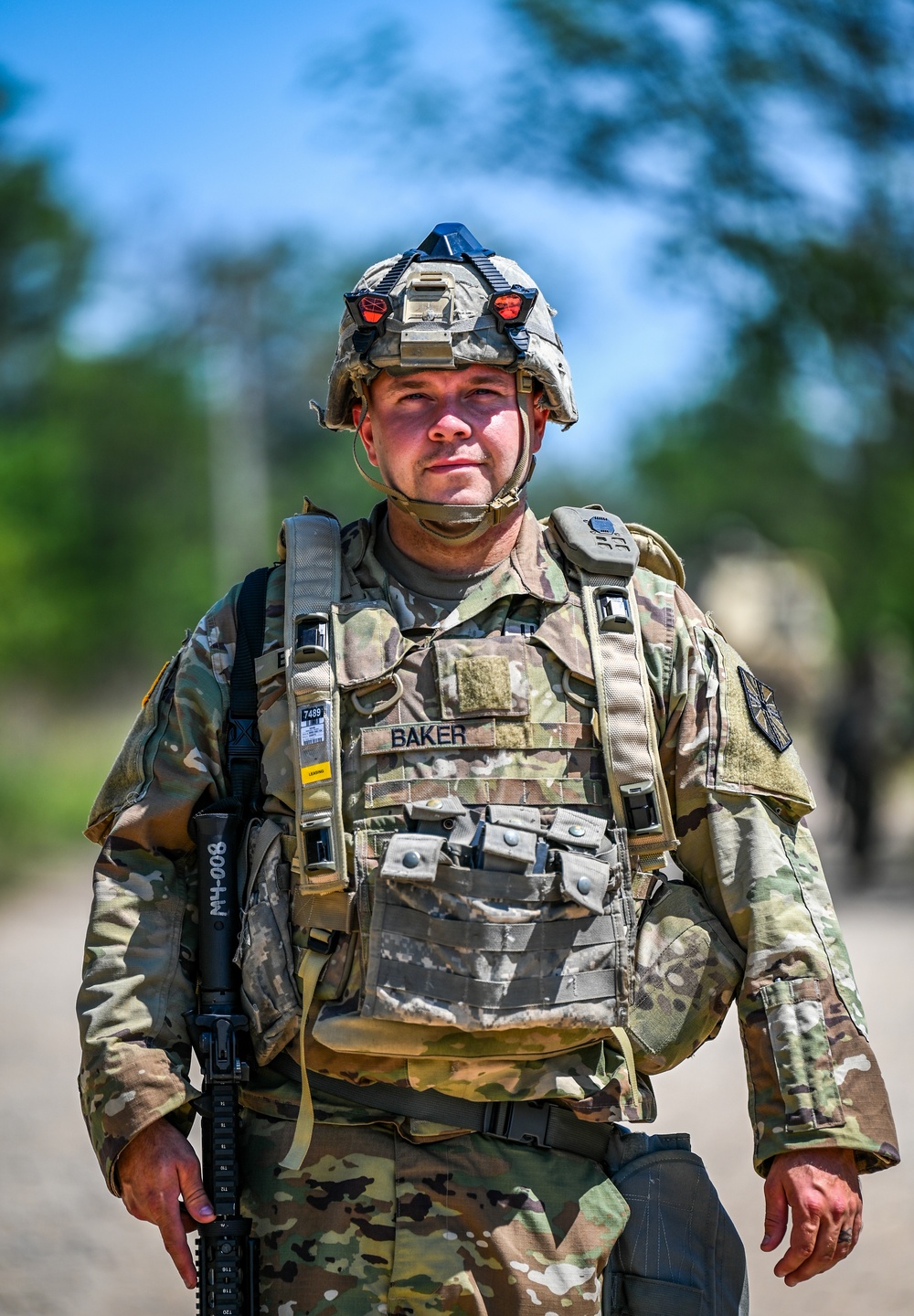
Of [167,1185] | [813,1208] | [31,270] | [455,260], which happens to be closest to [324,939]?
[167,1185]

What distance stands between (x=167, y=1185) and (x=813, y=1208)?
111 centimetres

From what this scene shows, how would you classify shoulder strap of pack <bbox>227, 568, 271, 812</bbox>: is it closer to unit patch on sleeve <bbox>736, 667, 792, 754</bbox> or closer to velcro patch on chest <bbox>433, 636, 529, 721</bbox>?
velcro patch on chest <bbox>433, 636, 529, 721</bbox>

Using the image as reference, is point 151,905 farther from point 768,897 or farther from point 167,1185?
point 768,897

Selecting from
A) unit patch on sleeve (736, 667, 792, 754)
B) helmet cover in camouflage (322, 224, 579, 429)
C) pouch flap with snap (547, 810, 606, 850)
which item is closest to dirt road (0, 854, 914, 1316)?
unit patch on sleeve (736, 667, 792, 754)

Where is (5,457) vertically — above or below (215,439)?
below

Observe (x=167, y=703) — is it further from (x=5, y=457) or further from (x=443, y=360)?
(x=5, y=457)

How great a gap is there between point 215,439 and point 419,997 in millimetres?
35911

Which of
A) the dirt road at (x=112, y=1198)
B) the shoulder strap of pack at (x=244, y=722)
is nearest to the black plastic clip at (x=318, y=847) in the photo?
the shoulder strap of pack at (x=244, y=722)

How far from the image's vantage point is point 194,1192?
8.87 feet

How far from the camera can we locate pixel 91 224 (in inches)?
1266

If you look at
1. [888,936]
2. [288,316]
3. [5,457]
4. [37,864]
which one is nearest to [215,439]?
[288,316]

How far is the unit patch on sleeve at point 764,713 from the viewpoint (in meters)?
2.92

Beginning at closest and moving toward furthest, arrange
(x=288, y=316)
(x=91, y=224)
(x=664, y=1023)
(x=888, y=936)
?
(x=664, y=1023)
(x=888, y=936)
(x=91, y=224)
(x=288, y=316)

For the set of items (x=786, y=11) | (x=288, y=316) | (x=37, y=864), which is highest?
(x=288, y=316)
